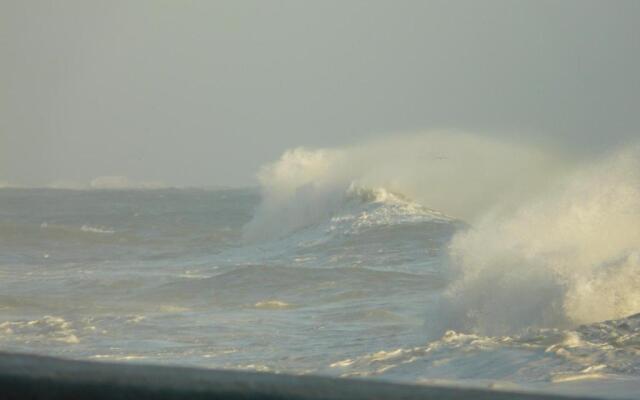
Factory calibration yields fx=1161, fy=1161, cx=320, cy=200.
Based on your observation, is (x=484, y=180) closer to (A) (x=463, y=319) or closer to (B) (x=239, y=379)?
(A) (x=463, y=319)

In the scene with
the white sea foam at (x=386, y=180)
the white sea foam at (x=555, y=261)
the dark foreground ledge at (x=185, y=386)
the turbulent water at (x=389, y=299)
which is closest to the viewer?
the dark foreground ledge at (x=185, y=386)

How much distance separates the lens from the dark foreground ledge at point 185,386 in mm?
1454

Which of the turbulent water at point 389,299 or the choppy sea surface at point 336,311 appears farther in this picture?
the turbulent water at point 389,299

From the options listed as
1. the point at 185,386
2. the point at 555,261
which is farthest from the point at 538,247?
the point at 185,386

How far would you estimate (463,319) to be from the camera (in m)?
10.5

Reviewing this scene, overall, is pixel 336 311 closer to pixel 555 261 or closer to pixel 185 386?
pixel 555 261

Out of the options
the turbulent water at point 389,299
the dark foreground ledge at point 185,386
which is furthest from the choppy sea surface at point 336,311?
the dark foreground ledge at point 185,386

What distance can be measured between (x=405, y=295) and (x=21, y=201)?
46.0m

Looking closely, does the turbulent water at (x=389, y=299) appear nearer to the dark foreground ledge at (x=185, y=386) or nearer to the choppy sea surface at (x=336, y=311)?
the choppy sea surface at (x=336, y=311)

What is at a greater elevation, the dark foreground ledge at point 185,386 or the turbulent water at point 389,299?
the turbulent water at point 389,299

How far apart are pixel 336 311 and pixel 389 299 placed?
1216 millimetres

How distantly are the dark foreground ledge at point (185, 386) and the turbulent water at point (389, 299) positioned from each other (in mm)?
3932

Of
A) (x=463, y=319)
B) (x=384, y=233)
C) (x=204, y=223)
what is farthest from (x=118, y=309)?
(x=204, y=223)

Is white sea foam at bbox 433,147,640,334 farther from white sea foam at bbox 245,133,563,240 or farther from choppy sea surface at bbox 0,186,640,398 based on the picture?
white sea foam at bbox 245,133,563,240
